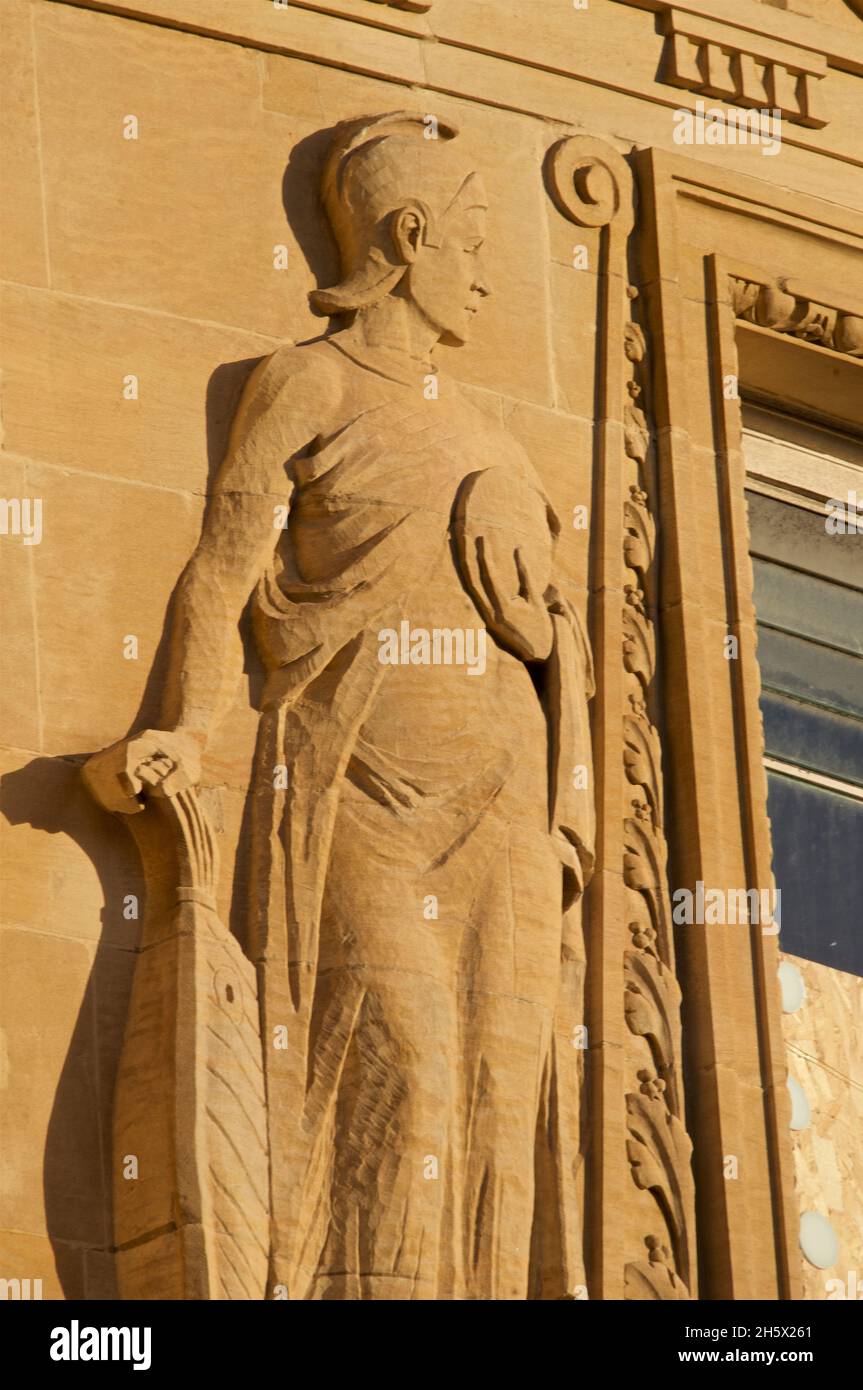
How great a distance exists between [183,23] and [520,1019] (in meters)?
2.84

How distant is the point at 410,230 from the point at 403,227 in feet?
0.07

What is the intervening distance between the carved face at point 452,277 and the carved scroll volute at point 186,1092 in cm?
164

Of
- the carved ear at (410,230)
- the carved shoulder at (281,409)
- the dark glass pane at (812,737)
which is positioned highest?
the carved ear at (410,230)

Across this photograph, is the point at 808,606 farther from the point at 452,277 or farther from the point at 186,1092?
the point at 186,1092

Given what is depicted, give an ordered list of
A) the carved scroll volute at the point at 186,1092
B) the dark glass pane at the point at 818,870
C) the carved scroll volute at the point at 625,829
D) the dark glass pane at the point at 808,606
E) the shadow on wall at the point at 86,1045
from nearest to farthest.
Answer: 1. the carved scroll volute at the point at 186,1092
2. the shadow on wall at the point at 86,1045
3. the carved scroll volute at the point at 625,829
4. the dark glass pane at the point at 818,870
5. the dark glass pane at the point at 808,606

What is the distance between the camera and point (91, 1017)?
7789 millimetres

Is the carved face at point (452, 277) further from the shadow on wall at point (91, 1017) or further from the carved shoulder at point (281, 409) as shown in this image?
the shadow on wall at point (91, 1017)

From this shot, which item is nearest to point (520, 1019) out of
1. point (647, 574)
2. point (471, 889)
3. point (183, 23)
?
point (471, 889)

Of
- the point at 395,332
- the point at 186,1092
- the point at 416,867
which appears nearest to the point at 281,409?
the point at 395,332

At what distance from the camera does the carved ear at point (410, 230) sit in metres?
8.75

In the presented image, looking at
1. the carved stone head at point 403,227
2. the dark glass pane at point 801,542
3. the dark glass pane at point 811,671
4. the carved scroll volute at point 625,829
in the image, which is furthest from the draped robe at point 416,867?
the dark glass pane at point 801,542

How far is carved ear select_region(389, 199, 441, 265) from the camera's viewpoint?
28.7ft

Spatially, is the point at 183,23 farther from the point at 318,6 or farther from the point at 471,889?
the point at 471,889

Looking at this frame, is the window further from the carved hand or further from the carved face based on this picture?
the carved hand
